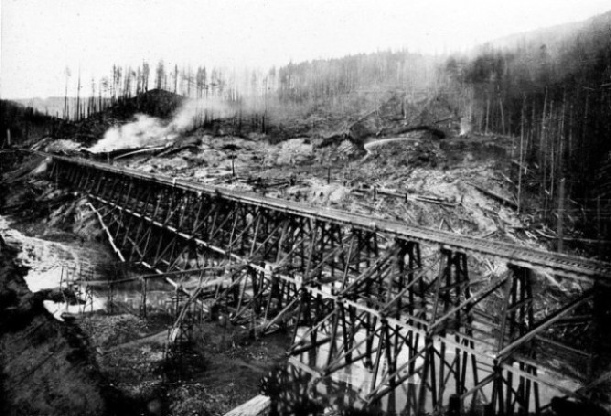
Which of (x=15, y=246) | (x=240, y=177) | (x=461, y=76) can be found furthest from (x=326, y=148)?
(x=15, y=246)

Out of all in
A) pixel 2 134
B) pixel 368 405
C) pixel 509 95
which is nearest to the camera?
pixel 368 405

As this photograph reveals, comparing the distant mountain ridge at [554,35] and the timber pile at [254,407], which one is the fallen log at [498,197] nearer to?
the distant mountain ridge at [554,35]

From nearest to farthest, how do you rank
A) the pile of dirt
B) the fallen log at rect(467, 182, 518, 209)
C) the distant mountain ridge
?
the pile of dirt → the distant mountain ridge → the fallen log at rect(467, 182, 518, 209)

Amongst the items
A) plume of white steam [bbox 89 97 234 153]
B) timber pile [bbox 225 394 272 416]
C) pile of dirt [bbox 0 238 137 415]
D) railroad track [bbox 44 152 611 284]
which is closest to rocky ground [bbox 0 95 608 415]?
pile of dirt [bbox 0 238 137 415]

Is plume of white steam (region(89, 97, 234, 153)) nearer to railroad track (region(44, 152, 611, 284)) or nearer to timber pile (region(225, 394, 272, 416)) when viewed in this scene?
railroad track (region(44, 152, 611, 284))

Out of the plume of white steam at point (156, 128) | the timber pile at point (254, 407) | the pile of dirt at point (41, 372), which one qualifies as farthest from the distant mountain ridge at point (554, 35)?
the plume of white steam at point (156, 128)

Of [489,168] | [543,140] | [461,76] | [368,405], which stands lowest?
[368,405]

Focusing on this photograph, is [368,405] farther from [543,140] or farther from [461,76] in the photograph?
[461,76]
